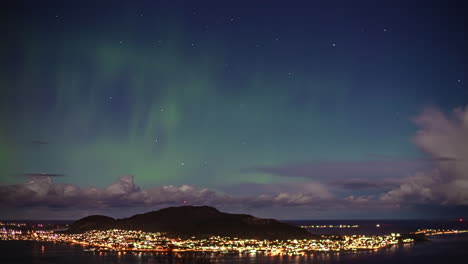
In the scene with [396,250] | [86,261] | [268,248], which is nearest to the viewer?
[86,261]

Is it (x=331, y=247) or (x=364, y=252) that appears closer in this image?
(x=364, y=252)

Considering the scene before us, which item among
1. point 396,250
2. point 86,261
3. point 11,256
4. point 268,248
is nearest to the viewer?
point 86,261

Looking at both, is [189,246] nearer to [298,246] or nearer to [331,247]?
[298,246]

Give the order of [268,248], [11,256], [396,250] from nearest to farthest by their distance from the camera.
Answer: [11,256], [396,250], [268,248]

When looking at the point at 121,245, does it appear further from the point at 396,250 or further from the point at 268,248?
the point at 396,250

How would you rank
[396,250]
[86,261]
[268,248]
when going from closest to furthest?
[86,261] < [396,250] < [268,248]

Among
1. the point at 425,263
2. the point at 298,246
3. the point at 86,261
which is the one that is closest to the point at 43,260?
the point at 86,261

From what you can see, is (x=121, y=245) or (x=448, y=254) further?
(x=121, y=245)

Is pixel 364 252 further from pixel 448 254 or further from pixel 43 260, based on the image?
pixel 43 260

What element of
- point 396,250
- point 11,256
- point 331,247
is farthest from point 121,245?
point 396,250
